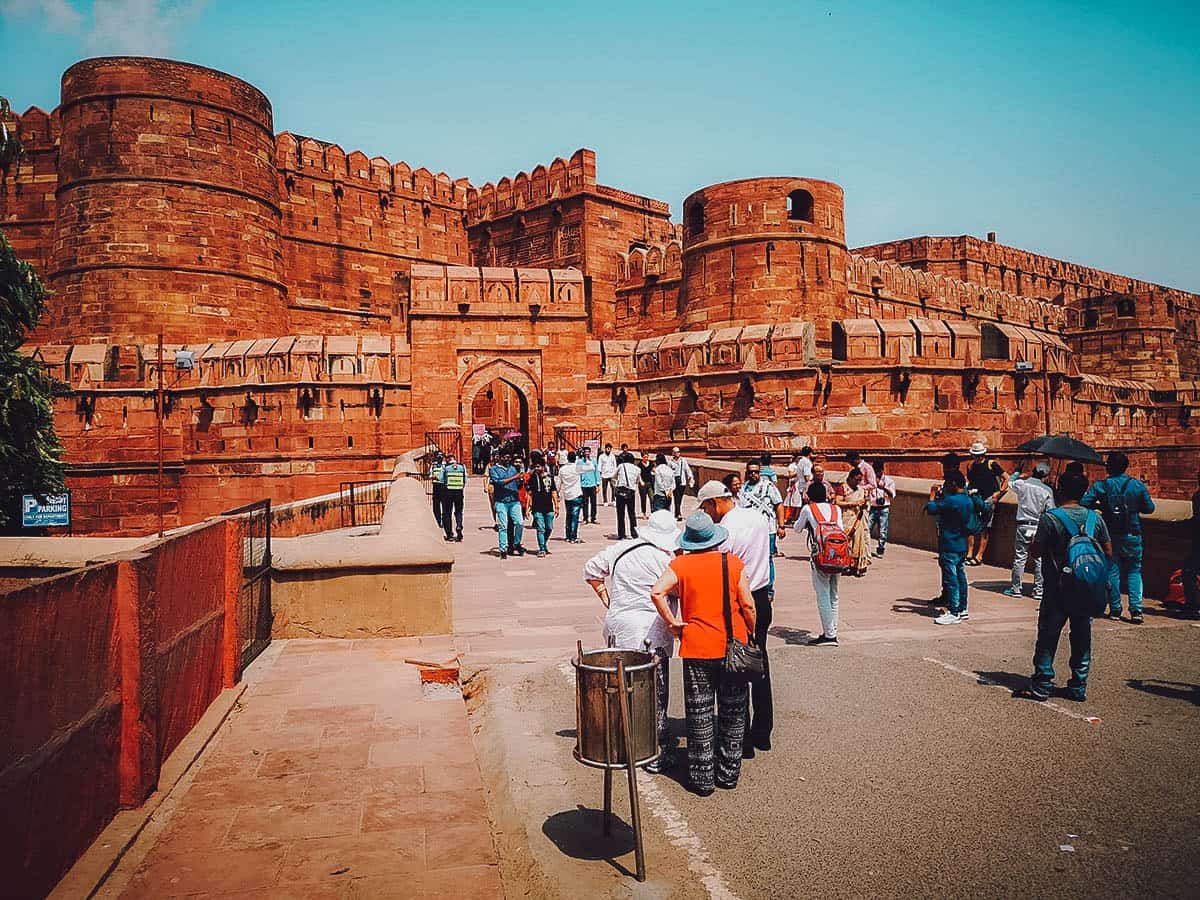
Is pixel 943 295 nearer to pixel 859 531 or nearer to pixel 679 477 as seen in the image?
pixel 679 477

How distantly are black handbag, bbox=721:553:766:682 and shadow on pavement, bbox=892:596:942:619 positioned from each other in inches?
173

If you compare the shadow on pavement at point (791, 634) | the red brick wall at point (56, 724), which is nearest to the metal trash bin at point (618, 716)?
the red brick wall at point (56, 724)

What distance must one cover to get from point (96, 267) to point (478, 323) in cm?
1260

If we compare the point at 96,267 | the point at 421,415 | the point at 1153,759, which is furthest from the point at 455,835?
the point at 96,267

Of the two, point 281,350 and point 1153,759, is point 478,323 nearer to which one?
point 281,350

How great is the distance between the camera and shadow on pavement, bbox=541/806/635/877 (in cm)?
336

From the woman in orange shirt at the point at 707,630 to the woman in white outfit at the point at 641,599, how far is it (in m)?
0.21

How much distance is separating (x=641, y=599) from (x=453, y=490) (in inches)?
331

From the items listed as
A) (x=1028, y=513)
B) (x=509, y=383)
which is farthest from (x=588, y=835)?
(x=509, y=383)

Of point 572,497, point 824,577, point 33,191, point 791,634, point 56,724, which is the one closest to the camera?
point 56,724

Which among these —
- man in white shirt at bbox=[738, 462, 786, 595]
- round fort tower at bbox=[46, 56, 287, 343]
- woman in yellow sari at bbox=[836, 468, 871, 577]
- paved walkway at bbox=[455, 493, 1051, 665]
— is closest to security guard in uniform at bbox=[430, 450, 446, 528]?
paved walkway at bbox=[455, 493, 1051, 665]

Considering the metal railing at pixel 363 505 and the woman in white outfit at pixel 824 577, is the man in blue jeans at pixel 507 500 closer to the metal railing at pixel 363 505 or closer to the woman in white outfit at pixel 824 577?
the metal railing at pixel 363 505

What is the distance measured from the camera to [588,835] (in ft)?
11.6

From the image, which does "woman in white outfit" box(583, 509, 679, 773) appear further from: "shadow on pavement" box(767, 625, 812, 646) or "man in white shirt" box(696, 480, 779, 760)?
"shadow on pavement" box(767, 625, 812, 646)
